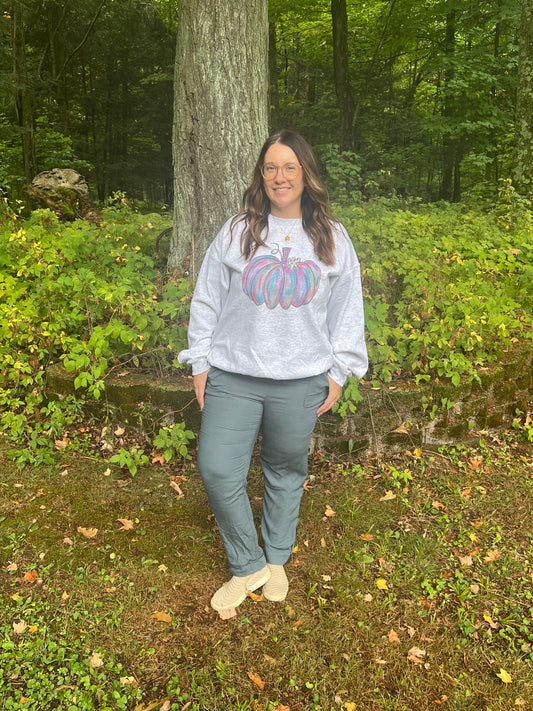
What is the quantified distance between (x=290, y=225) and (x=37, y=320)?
2.69 m

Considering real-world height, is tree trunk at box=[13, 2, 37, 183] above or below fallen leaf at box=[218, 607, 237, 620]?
above

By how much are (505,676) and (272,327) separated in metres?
2.00

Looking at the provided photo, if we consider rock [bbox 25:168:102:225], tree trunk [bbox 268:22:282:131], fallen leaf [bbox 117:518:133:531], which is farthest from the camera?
tree trunk [bbox 268:22:282:131]

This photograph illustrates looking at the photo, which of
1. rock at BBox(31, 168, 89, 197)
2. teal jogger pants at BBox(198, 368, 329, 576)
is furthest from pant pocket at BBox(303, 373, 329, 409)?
rock at BBox(31, 168, 89, 197)

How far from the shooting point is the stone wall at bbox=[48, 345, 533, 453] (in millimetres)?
3924

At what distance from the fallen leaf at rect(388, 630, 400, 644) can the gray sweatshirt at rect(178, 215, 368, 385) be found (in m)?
1.35

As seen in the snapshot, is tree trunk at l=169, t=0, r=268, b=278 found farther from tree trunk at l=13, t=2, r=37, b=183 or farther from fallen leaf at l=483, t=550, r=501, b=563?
tree trunk at l=13, t=2, r=37, b=183

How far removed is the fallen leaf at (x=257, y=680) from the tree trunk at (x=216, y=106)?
3115 millimetres

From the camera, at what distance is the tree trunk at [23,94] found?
10.1 meters

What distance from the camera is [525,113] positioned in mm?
8641

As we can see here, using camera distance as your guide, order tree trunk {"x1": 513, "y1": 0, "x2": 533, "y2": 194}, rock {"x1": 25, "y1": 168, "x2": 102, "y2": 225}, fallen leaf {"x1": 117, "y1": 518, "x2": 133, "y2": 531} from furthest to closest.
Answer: tree trunk {"x1": 513, "y1": 0, "x2": 533, "y2": 194}, rock {"x1": 25, "y1": 168, "x2": 102, "y2": 225}, fallen leaf {"x1": 117, "y1": 518, "x2": 133, "y2": 531}

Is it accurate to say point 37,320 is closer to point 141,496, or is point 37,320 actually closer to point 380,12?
point 141,496

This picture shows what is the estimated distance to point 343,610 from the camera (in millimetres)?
2732

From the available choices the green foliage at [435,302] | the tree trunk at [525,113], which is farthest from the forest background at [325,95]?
the green foliage at [435,302]
